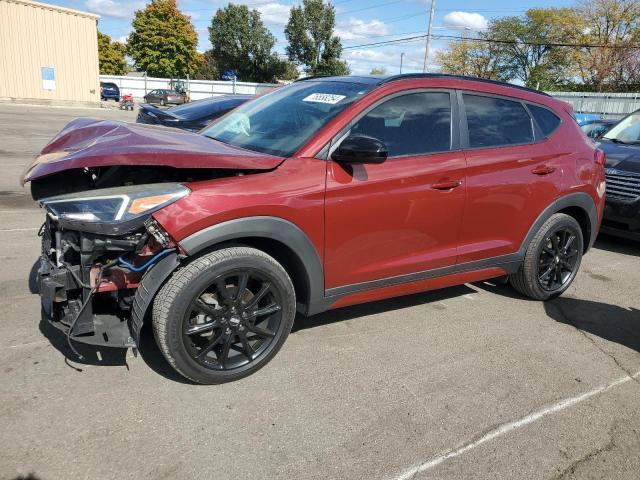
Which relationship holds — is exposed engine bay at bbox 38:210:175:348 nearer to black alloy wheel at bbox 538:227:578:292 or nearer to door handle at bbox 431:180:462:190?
door handle at bbox 431:180:462:190

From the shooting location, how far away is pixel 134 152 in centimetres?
269

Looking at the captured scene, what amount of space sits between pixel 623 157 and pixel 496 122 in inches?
141

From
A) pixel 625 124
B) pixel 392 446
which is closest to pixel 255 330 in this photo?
pixel 392 446

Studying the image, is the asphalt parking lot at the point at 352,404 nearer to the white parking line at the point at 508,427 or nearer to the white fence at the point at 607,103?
the white parking line at the point at 508,427

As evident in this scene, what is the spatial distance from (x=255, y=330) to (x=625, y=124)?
7.07 meters

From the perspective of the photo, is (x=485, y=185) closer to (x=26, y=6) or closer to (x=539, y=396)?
(x=539, y=396)

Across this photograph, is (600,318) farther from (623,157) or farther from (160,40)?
(160,40)

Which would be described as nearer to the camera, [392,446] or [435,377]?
[392,446]

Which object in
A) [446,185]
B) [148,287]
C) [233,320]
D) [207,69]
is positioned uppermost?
[207,69]

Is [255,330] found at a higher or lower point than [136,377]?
higher

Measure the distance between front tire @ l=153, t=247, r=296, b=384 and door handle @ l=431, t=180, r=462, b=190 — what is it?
124 centimetres

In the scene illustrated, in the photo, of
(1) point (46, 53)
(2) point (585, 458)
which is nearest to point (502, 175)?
(2) point (585, 458)

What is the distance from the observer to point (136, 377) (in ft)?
10.0

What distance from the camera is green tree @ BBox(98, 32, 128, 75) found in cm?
7056
